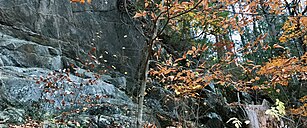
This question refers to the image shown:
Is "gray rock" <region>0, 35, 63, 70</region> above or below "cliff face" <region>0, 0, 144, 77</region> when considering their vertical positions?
below

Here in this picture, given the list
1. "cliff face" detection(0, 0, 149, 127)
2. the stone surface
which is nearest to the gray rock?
"cliff face" detection(0, 0, 149, 127)

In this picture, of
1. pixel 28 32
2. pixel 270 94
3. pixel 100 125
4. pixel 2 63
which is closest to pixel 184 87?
pixel 100 125

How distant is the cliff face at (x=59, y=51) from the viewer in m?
4.01

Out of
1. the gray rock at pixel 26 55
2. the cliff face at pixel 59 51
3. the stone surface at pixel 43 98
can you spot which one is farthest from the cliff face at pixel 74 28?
the stone surface at pixel 43 98

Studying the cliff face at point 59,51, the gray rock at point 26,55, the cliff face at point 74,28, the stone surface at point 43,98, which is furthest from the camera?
the cliff face at point 74,28

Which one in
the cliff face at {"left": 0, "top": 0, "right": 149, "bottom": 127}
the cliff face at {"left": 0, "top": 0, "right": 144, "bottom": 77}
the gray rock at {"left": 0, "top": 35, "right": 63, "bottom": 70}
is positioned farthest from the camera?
the cliff face at {"left": 0, "top": 0, "right": 144, "bottom": 77}

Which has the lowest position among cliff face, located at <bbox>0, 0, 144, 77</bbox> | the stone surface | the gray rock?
the stone surface

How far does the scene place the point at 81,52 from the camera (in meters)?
6.22

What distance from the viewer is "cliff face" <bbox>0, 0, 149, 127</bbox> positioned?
4.01 m

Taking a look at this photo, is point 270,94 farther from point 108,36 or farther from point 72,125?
point 72,125

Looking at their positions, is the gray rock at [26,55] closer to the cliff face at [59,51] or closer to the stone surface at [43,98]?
the cliff face at [59,51]

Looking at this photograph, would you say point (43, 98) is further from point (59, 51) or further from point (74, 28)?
point (74, 28)

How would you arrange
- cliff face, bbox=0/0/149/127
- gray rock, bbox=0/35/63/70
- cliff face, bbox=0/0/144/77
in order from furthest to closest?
cliff face, bbox=0/0/144/77 → gray rock, bbox=0/35/63/70 → cliff face, bbox=0/0/149/127

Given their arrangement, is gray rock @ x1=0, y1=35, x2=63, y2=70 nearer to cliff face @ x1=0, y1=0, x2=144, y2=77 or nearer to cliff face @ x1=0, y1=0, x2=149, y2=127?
cliff face @ x1=0, y1=0, x2=149, y2=127
